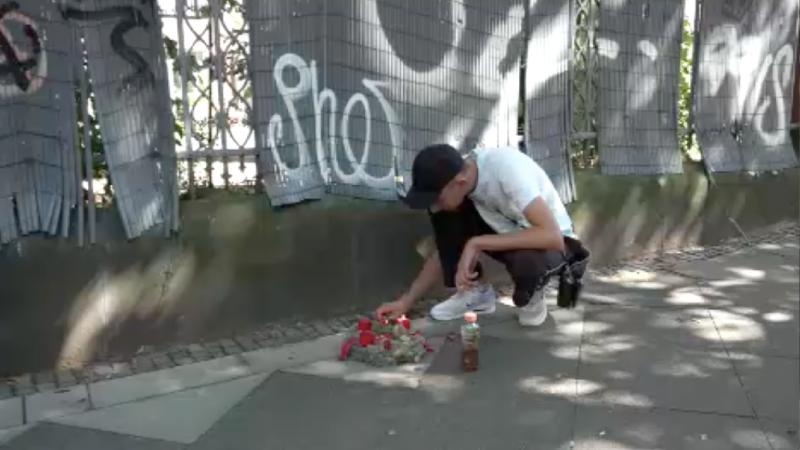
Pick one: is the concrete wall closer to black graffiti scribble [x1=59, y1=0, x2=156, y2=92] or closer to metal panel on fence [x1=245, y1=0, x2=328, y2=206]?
metal panel on fence [x1=245, y1=0, x2=328, y2=206]

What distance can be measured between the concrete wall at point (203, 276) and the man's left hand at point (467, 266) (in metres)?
0.81

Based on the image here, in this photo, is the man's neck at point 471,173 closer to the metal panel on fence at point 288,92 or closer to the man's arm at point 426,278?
the man's arm at point 426,278

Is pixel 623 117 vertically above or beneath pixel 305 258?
above

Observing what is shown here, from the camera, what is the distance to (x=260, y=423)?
3484 millimetres

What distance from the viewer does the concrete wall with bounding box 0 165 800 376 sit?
3910 millimetres

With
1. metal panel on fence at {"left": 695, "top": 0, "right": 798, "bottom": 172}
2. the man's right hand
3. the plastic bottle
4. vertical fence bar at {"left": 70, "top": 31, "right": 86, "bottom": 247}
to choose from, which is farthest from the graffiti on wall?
metal panel on fence at {"left": 695, "top": 0, "right": 798, "bottom": 172}

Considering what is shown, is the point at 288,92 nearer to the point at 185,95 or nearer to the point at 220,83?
the point at 220,83

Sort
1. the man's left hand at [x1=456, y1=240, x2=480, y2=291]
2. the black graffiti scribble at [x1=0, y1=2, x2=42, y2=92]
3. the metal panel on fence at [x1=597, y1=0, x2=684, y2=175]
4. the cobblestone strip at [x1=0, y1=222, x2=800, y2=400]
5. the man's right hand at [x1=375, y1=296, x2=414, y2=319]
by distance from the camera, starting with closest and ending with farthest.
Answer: the black graffiti scribble at [x1=0, y1=2, x2=42, y2=92]
the cobblestone strip at [x1=0, y1=222, x2=800, y2=400]
the man's left hand at [x1=456, y1=240, x2=480, y2=291]
the man's right hand at [x1=375, y1=296, x2=414, y2=319]
the metal panel on fence at [x1=597, y1=0, x2=684, y2=175]

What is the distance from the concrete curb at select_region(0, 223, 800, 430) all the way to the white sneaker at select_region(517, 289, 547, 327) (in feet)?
0.60

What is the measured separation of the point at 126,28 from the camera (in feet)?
12.8

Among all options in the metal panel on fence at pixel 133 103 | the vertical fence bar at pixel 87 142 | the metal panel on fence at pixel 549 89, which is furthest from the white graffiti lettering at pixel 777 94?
the vertical fence bar at pixel 87 142

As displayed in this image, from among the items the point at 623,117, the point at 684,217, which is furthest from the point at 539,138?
the point at 684,217

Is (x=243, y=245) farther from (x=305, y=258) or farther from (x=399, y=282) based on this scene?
(x=399, y=282)

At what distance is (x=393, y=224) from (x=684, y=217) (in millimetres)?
2660
